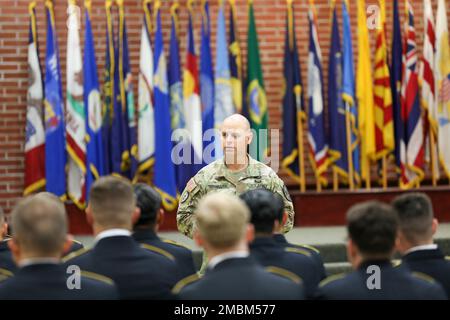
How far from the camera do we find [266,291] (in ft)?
7.59

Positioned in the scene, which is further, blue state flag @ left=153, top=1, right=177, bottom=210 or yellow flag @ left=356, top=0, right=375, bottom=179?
yellow flag @ left=356, top=0, right=375, bottom=179

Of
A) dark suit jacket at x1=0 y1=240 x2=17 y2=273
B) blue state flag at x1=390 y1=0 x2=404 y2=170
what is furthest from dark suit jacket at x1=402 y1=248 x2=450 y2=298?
blue state flag at x1=390 y1=0 x2=404 y2=170

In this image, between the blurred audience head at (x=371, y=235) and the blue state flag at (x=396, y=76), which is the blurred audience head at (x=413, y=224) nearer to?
the blurred audience head at (x=371, y=235)

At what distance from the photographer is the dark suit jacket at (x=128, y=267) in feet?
9.27

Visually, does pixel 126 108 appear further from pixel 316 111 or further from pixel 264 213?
pixel 264 213

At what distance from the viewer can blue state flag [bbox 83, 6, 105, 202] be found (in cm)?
734

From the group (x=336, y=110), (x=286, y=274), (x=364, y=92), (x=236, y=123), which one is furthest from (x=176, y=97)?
(x=286, y=274)

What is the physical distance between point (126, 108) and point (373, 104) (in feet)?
8.10

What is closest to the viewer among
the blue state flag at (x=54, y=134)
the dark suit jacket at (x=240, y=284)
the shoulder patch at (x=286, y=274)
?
the dark suit jacket at (x=240, y=284)

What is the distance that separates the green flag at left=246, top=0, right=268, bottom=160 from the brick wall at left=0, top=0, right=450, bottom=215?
200 millimetres

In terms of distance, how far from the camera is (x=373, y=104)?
7633mm

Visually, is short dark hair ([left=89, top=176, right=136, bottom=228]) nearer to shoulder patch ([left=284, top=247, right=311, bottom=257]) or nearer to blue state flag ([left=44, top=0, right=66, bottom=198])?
shoulder patch ([left=284, top=247, right=311, bottom=257])

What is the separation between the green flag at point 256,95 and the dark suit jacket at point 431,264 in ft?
14.9

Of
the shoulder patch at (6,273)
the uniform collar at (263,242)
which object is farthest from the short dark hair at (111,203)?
the shoulder patch at (6,273)
